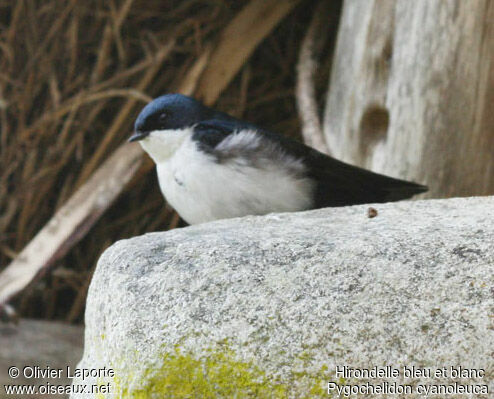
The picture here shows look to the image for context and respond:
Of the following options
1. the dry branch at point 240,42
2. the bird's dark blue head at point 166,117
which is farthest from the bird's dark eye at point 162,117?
the dry branch at point 240,42

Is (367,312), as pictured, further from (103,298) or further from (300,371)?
(103,298)

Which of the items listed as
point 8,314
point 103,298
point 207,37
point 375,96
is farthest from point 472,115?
point 8,314

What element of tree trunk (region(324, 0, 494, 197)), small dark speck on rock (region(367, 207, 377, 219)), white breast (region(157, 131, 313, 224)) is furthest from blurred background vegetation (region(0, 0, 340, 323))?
small dark speck on rock (region(367, 207, 377, 219))

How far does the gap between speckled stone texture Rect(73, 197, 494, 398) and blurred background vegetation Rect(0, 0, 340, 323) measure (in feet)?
4.47

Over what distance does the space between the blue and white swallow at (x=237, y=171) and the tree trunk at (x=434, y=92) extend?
7.6 inches

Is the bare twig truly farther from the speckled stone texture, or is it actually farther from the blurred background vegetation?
the speckled stone texture

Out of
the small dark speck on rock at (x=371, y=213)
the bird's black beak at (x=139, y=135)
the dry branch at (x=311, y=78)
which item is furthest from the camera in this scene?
the dry branch at (x=311, y=78)

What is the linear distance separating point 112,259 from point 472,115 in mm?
1064

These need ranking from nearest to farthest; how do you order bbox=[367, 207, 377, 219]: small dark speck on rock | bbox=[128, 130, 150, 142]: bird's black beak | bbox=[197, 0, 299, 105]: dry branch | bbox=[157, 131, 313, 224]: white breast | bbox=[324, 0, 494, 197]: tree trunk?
1. bbox=[367, 207, 377, 219]: small dark speck on rock
2. bbox=[157, 131, 313, 224]: white breast
3. bbox=[128, 130, 150, 142]: bird's black beak
4. bbox=[324, 0, 494, 197]: tree trunk
5. bbox=[197, 0, 299, 105]: dry branch

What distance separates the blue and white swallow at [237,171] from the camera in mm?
1598

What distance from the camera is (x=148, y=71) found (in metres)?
2.47

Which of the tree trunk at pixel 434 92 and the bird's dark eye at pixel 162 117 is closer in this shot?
the bird's dark eye at pixel 162 117

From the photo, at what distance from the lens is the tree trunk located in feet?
6.05

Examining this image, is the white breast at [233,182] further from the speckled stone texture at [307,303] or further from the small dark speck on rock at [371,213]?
the speckled stone texture at [307,303]
